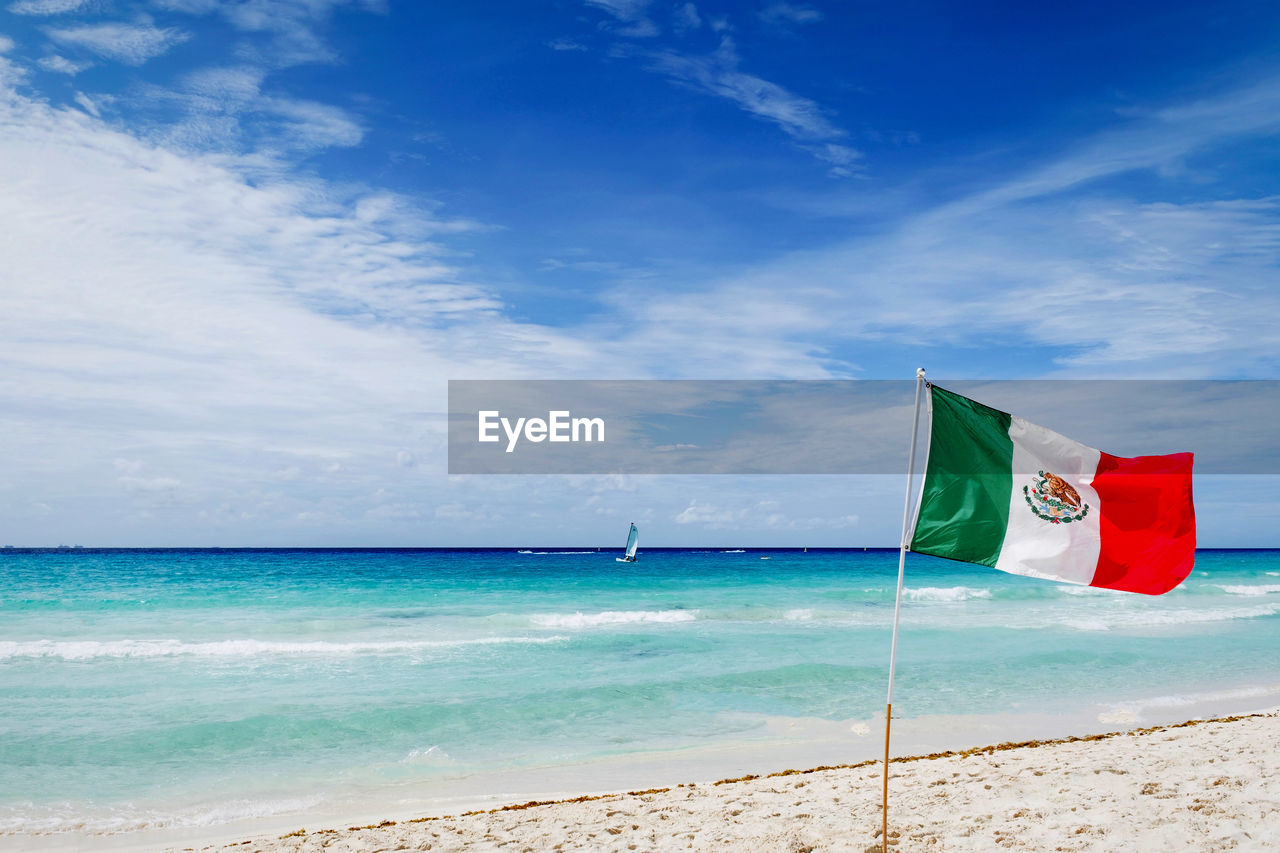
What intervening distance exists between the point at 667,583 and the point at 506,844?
40.2 m

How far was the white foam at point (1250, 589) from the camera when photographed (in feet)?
137

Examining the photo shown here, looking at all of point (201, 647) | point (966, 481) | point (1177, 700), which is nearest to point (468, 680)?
point (201, 647)

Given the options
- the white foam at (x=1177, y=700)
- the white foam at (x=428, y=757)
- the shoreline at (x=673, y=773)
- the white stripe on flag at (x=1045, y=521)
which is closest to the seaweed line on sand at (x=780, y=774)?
the shoreline at (x=673, y=773)

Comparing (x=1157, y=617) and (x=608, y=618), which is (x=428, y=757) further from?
(x=1157, y=617)

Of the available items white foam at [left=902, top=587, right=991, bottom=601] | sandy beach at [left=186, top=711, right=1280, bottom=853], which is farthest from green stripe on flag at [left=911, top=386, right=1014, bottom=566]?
white foam at [left=902, top=587, right=991, bottom=601]

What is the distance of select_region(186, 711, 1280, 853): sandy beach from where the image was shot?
625 cm

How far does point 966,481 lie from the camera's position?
5.88 metres

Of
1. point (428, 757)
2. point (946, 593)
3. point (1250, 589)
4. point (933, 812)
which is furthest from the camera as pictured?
point (1250, 589)

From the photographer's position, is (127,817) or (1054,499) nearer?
(1054,499)

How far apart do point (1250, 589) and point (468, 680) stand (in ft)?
163

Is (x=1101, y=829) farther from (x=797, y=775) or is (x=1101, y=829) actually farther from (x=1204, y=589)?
(x=1204, y=589)

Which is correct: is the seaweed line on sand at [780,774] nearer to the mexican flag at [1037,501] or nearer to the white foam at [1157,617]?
the mexican flag at [1037,501]

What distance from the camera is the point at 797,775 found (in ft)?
29.2

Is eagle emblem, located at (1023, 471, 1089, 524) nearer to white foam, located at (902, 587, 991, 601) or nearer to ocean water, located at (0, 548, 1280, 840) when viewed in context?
ocean water, located at (0, 548, 1280, 840)
